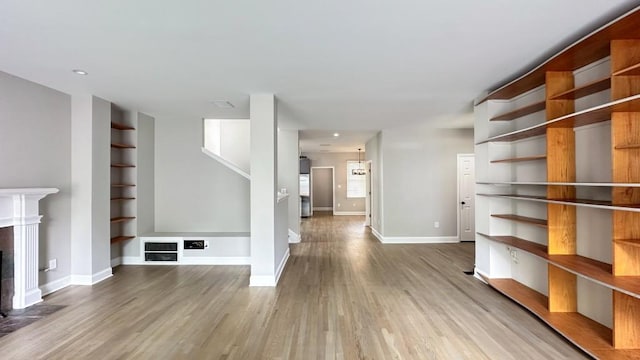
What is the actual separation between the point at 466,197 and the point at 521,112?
3566 millimetres

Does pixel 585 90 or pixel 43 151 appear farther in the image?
pixel 43 151

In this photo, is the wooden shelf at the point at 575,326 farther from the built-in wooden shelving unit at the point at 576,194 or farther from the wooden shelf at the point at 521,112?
the wooden shelf at the point at 521,112

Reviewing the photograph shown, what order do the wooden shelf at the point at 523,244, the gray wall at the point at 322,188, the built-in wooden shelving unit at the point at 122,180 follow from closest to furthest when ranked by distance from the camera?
the wooden shelf at the point at 523,244, the built-in wooden shelving unit at the point at 122,180, the gray wall at the point at 322,188

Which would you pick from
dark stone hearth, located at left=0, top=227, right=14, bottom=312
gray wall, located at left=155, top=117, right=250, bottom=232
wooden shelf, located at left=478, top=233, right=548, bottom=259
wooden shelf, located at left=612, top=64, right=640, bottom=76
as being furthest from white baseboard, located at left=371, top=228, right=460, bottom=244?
dark stone hearth, located at left=0, top=227, right=14, bottom=312

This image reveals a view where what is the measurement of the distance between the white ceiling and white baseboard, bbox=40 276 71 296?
7.90ft

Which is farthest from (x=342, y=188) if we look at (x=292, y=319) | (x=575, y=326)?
(x=575, y=326)

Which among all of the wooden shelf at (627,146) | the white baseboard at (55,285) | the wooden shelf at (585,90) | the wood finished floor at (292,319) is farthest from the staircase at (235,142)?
the wooden shelf at (627,146)

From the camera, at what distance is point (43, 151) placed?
12.2 ft

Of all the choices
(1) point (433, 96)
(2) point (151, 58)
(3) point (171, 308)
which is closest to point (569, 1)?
(1) point (433, 96)

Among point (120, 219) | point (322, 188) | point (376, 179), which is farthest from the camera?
point (322, 188)

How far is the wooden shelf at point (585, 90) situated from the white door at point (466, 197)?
3.95 m

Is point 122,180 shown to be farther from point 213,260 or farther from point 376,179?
point 376,179

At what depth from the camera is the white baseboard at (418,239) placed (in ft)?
21.9

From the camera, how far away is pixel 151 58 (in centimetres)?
283
